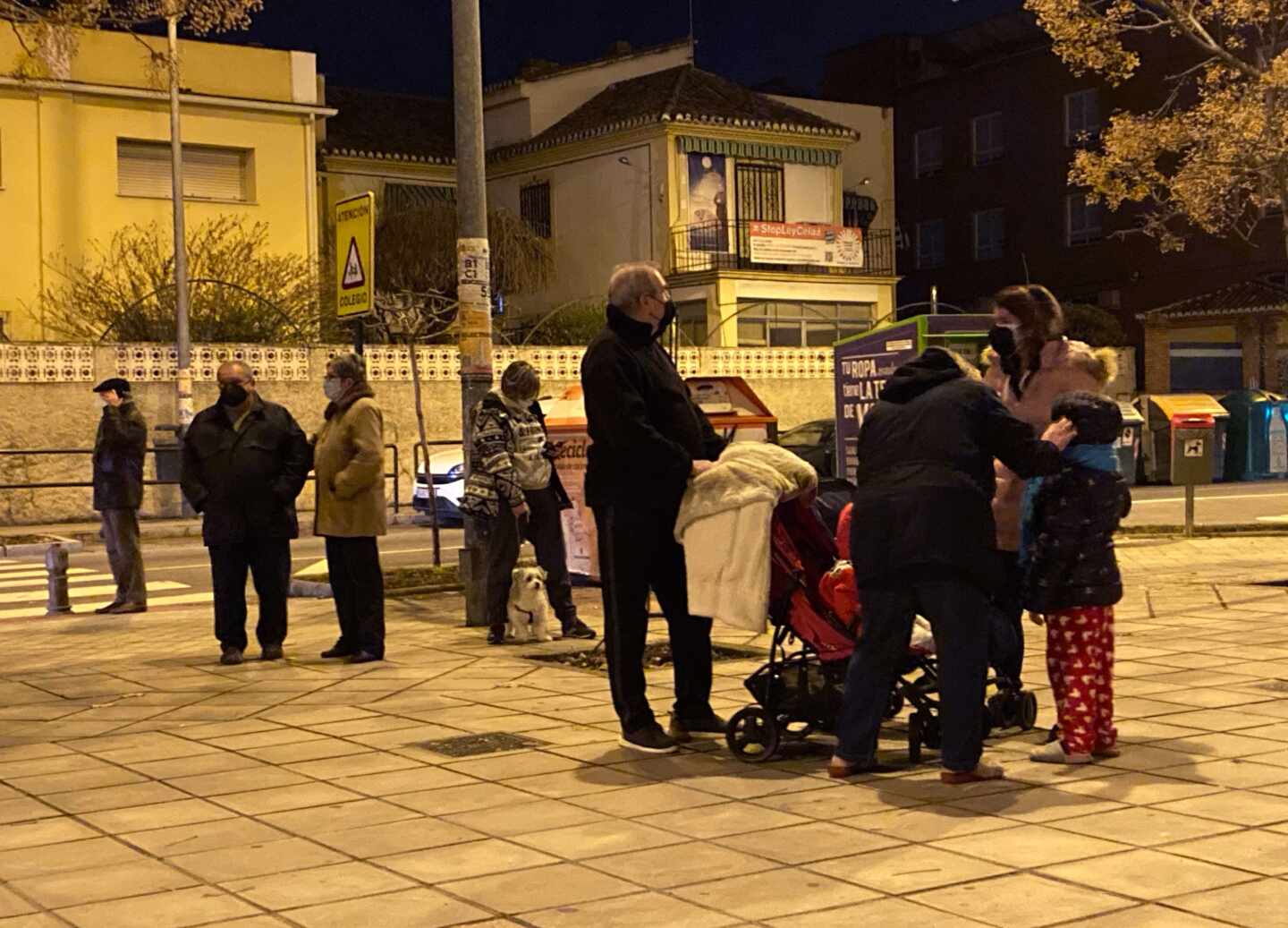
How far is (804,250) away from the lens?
41156 mm

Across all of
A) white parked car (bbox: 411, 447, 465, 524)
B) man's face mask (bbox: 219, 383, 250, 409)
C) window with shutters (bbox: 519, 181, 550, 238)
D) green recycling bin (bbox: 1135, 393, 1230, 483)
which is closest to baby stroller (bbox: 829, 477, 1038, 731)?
man's face mask (bbox: 219, 383, 250, 409)

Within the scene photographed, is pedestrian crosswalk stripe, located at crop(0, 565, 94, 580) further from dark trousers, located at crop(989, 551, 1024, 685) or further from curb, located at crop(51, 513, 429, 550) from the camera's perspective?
dark trousers, located at crop(989, 551, 1024, 685)

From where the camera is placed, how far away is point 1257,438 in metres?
32.3

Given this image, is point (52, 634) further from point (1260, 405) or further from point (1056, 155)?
point (1056, 155)

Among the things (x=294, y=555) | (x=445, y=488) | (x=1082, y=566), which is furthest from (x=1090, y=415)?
(x=445, y=488)

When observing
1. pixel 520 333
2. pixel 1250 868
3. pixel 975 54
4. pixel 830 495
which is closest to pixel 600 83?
pixel 520 333

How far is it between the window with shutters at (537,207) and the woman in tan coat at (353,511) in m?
31.8

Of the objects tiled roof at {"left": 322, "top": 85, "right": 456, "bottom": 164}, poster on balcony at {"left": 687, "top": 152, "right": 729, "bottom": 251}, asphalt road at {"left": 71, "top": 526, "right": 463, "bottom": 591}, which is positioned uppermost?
tiled roof at {"left": 322, "top": 85, "right": 456, "bottom": 164}

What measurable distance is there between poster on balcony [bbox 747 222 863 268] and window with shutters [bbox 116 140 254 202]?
1101 centimetres

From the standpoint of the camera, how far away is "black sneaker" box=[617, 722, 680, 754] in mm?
7809

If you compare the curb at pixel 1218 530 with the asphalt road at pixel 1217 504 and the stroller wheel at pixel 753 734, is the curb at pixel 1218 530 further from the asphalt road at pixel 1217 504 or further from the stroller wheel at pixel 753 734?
the stroller wheel at pixel 753 734

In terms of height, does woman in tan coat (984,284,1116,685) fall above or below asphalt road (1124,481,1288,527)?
above

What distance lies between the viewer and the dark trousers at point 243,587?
11102mm

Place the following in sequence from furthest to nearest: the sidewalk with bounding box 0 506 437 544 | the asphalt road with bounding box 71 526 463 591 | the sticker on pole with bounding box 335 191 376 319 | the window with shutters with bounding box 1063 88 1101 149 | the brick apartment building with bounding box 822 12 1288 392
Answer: the window with shutters with bounding box 1063 88 1101 149, the brick apartment building with bounding box 822 12 1288 392, the sidewalk with bounding box 0 506 437 544, the asphalt road with bounding box 71 526 463 591, the sticker on pole with bounding box 335 191 376 319
